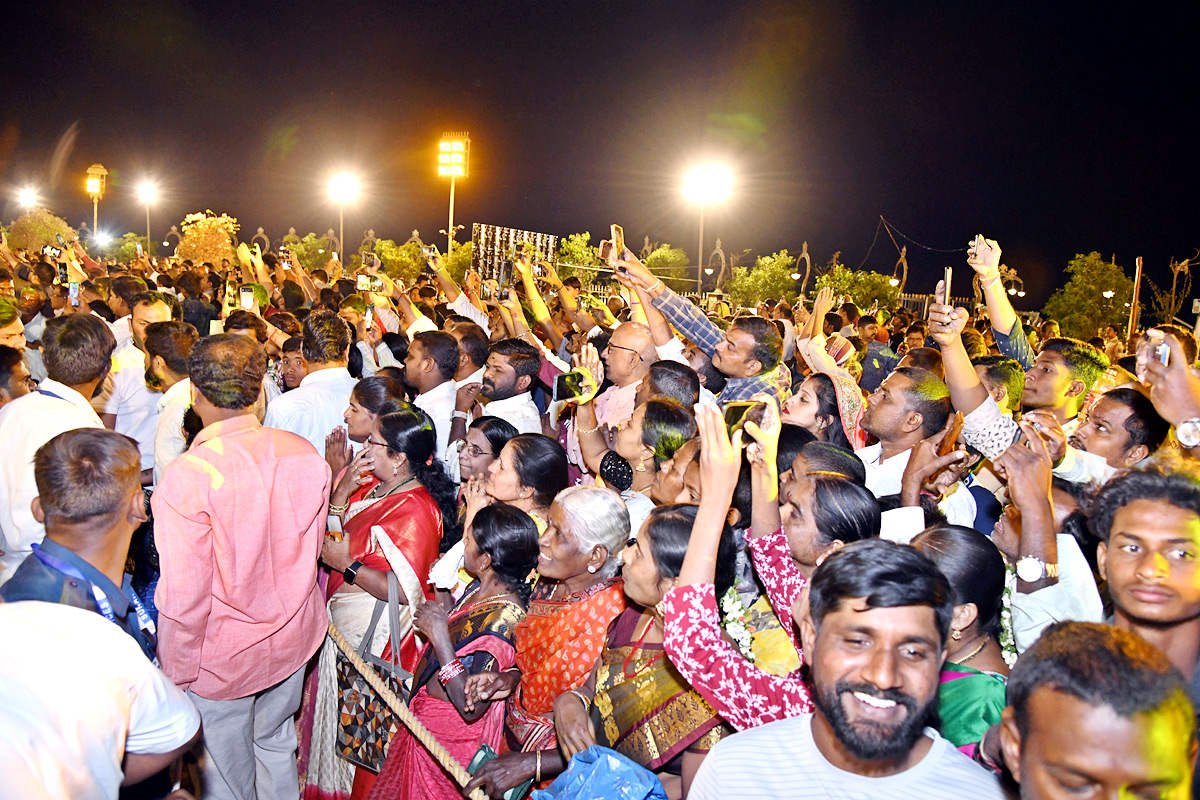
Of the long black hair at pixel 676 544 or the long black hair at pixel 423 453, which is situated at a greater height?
the long black hair at pixel 676 544

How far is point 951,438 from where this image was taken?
3.49 meters

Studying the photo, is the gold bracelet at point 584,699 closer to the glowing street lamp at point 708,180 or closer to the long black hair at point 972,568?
the long black hair at point 972,568

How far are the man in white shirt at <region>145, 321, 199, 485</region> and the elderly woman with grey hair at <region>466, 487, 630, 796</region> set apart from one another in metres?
2.67

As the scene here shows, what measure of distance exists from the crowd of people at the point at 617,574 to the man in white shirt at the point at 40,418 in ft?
0.06

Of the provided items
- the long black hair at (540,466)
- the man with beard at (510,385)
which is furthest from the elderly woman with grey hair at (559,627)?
the man with beard at (510,385)

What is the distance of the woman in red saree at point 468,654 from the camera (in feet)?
9.85

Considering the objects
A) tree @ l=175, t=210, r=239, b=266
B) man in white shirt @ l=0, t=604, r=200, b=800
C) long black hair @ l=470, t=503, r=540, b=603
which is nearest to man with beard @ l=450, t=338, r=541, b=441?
long black hair @ l=470, t=503, r=540, b=603

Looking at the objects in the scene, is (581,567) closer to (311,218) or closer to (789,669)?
(789,669)

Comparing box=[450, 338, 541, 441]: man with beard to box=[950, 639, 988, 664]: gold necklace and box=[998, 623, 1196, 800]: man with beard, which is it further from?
box=[998, 623, 1196, 800]: man with beard

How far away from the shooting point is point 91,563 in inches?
99.7

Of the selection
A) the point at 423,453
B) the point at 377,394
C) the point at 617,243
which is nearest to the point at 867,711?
the point at 423,453

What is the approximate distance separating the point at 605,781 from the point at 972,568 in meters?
1.22

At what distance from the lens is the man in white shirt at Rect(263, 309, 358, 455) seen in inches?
191

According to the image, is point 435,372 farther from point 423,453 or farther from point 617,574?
point 617,574
